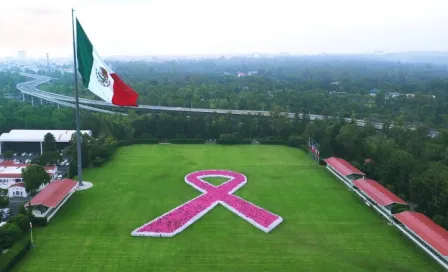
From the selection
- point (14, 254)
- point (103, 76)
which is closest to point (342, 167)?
point (103, 76)

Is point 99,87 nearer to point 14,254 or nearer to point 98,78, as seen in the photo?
point 98,78

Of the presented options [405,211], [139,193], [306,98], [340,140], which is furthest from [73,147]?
[306,98]

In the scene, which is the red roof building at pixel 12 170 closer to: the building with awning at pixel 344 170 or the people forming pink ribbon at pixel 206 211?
the people forming pink ribbon at pixel 206 211

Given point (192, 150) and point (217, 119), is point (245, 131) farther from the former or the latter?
point (192, 150)

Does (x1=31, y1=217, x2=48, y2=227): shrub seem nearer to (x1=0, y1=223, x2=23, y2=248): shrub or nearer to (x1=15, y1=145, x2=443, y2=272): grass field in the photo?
(x1=15, y1=145, x2=443, y2=272): grass field

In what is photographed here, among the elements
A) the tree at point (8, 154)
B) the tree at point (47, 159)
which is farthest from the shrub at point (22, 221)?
the tree at point (8, 154)
